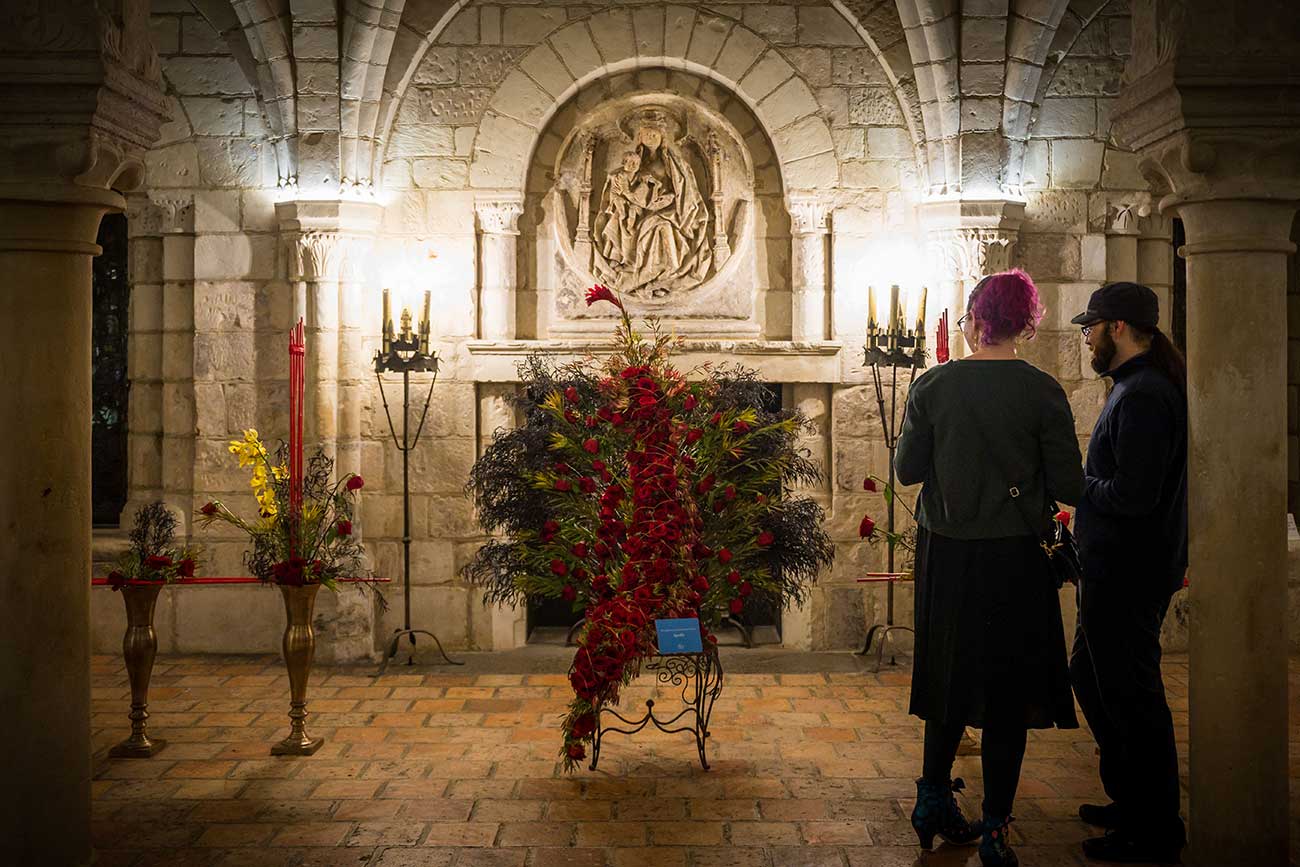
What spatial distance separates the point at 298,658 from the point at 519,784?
1.05 m

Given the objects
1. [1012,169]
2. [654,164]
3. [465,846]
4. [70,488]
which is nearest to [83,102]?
[70,488]

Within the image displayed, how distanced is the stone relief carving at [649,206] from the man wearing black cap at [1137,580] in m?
3.50

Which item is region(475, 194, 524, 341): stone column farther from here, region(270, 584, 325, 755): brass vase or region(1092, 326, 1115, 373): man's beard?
region(1092, 326, 1115, 373): man's beard

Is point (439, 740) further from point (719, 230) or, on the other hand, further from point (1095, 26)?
point (1095, 26)

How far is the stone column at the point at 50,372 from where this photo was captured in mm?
3178

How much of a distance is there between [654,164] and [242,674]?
3531 millimetres

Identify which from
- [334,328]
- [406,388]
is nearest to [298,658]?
[406,388]

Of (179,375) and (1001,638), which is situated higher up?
(179,375)

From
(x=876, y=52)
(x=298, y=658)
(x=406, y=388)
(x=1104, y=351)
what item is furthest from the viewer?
(x=876, y=52)

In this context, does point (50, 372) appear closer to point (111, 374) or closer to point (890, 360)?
point (890, 360)

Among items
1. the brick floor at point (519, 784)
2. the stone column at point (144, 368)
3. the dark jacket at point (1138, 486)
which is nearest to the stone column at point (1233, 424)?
the dark jacket at point (1138, 486)

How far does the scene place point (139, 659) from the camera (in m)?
4.76

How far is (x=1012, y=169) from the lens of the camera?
6.54 metres

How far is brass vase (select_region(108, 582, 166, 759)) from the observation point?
184 inches
